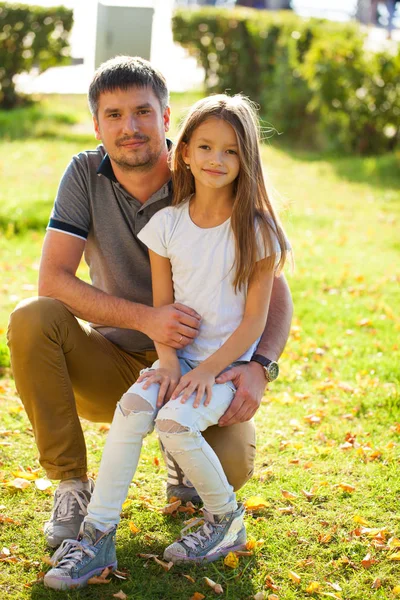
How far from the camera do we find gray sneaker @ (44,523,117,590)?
110 inches

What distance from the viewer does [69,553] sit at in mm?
2871

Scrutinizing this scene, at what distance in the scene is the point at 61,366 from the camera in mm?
3160

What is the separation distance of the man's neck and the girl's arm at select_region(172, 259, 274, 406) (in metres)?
0.67

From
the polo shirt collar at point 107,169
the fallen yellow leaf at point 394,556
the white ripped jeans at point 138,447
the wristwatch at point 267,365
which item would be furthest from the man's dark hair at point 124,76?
the fallen yellow leaf at point 394,556

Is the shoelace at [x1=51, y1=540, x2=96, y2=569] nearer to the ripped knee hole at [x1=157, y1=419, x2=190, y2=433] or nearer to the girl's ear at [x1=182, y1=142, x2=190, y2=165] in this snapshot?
the ripped knee hole at [x1=157, y1=419, x2=190, y2=433]

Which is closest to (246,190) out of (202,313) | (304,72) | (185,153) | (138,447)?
(185,153)

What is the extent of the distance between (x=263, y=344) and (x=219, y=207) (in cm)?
58

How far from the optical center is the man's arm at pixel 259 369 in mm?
3053

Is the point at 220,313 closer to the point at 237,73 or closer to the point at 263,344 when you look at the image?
the point at 263,344

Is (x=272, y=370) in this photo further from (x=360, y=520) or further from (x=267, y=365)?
(x=360, y=520)

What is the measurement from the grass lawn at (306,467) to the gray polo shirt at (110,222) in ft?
2.04

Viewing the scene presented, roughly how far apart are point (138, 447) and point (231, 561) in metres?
0.55

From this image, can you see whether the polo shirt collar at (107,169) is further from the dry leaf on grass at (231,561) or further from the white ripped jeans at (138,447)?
the dry leaf on grass at (231,561)

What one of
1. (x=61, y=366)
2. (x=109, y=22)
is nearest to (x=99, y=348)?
(x=61, y=366)
